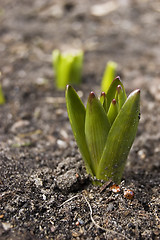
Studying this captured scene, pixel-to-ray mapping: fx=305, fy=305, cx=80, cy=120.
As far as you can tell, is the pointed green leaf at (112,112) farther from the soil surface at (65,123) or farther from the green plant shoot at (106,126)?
the soil surface at (65,123)

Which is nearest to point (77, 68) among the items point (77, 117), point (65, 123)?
point (65, 123)

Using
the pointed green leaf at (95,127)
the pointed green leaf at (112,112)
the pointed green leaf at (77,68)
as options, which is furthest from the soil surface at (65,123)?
the pointed green leaf at (112,112)

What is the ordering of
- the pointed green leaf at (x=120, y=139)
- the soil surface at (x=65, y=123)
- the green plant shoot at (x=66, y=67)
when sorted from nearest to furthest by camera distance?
the pointed green leaf at (x=120, y=139) < the soil surface at (x=65, y=123) < the green plant shoot at (x=66, y=67)

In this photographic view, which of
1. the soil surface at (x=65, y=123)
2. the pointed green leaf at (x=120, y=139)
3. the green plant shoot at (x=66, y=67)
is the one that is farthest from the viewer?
the green plant shoot at (x=66, y=67)

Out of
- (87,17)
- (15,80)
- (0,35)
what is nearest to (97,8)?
(87,17)

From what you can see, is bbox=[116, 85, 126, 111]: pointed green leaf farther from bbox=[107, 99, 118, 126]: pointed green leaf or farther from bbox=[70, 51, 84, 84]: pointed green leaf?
bbox=[70, 51, 84, 84]: pointed green leaf

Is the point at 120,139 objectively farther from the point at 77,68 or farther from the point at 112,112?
the point at 77,68

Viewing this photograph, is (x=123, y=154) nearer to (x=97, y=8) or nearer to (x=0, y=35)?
(x=0, y=35)
